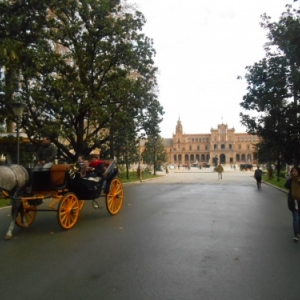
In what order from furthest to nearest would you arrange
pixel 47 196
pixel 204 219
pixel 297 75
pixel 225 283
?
1. pixel 297 75
2. pixel 204 219
3. pixel 47 196
4. pixel 225 283

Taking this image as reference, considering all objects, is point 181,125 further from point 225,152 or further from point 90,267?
A: point 90,267

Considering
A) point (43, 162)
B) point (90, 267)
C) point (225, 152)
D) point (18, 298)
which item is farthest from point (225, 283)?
point (225, 152)

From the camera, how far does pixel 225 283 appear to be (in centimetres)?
508

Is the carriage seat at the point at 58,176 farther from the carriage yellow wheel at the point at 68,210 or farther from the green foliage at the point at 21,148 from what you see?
the green foliage at the point at 21,148

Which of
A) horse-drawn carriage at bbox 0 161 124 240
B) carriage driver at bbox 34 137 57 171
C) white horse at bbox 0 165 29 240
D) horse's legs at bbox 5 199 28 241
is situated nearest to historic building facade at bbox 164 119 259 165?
horse-drawn carriage at bbox 0 161 124 240

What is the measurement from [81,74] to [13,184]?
55.7 feet

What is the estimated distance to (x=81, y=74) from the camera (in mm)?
23875

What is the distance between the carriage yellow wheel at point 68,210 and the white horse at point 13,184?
92 cm

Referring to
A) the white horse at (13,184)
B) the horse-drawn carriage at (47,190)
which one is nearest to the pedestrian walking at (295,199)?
the horse-drawn carriage at (47,190)

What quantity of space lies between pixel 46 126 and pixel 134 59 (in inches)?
289

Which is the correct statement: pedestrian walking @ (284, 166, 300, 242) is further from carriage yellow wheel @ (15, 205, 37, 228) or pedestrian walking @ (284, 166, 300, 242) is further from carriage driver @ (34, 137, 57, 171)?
carriage yellow wheel @ (15, 205, 37, 228)

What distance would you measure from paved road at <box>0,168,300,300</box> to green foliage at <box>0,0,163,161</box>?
1306 cm

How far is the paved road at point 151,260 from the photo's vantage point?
4.79 meters

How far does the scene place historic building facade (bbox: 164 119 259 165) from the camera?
156500 millimetres
